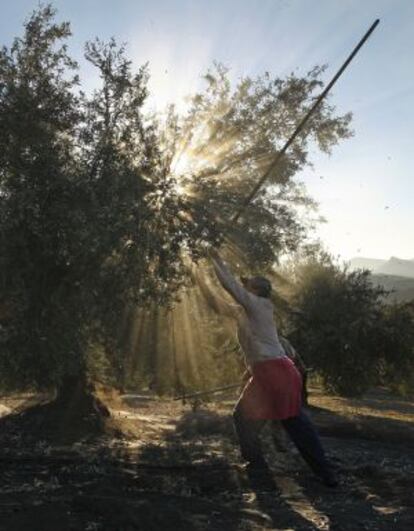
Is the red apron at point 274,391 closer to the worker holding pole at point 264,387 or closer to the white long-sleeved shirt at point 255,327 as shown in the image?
the worker holding pole at point 264,387

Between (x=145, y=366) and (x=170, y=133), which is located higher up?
(x=170, y=133)

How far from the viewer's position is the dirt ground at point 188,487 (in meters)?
7.40

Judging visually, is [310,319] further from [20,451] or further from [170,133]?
[20,451]

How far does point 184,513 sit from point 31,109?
9157 mm

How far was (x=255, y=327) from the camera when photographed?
984 centimetres

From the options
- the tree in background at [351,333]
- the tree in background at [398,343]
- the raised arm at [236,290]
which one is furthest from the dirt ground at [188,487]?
the tree in background at [398,343]

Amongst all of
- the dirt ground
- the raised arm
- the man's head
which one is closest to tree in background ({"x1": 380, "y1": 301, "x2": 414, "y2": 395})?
the dirt ground

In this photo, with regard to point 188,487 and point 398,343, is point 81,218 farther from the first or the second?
point 398,343

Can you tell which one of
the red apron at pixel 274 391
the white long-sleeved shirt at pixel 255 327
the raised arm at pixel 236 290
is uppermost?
the raised arm at pixel 236 290

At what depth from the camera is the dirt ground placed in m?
7.40

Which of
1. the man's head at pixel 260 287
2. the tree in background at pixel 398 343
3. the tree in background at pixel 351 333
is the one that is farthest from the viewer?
the tree in background at pixel 398 343

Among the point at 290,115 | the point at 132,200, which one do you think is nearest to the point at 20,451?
the point at 132,200

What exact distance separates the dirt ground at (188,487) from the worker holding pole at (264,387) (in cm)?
49

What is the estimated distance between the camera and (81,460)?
11.7 m
